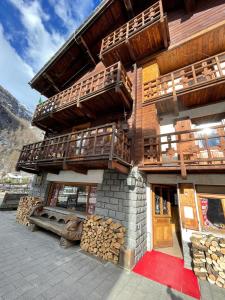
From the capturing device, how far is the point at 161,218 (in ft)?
20.4

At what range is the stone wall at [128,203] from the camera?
4.86m

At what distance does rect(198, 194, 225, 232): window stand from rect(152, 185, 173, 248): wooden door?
1765 mm

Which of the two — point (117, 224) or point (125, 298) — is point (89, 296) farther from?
point (117, 224)

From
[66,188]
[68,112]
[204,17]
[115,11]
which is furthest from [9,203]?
[204,17]

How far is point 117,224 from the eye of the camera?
497 centimetres

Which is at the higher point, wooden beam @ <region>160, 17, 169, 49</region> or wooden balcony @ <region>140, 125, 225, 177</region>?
wooden beam @ <region>160, 17, 169, 49</region>

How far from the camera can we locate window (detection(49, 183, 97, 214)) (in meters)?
6.54

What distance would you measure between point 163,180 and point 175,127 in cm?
250

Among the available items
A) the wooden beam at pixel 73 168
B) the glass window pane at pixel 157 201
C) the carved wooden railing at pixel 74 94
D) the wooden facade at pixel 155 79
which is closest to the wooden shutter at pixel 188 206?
the wooden facade at pixel 155 79

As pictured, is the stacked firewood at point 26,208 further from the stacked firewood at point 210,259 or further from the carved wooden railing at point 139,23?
the carved wooden railing at point 139,23

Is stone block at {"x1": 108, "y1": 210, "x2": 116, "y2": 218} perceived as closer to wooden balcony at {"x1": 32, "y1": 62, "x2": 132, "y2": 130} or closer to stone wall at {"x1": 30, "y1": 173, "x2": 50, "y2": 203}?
wooden balcony at {"x1": 32, "y1": 62, "x2": 132, "y2": 130}

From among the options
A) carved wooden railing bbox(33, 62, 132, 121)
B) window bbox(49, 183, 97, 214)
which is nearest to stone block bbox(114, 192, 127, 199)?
window bbox(49, 183, 97, 214)

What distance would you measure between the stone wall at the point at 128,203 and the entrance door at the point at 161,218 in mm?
571

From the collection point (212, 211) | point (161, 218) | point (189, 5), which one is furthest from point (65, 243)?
point (189, 5)
